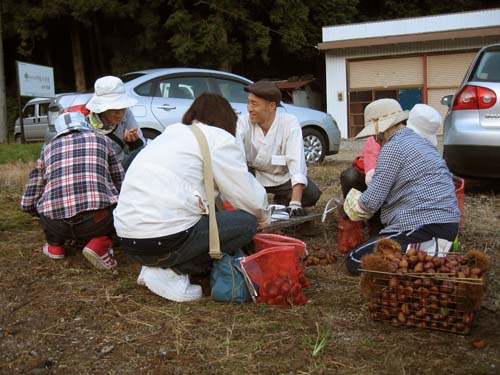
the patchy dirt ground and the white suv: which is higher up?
the white suv

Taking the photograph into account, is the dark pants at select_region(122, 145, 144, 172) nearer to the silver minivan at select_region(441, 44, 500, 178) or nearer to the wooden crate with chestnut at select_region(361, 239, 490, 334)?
the wooden crate with chestnut at select_region(361, 239, 490, 334)

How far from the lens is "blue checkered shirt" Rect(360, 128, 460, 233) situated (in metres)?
3.19

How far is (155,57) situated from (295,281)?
2174cm

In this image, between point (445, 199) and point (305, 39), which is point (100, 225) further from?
point (305, 39)

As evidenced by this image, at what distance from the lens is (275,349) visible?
2.41 metres

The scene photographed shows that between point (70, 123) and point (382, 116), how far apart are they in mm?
2054

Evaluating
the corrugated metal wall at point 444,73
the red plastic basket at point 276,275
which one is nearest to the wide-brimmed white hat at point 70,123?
the red plastic basket at point 276,275

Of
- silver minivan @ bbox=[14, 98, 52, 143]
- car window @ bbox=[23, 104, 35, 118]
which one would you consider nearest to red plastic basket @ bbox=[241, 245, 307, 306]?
silver minivan @ bbox=[14, 98, 52, 143]

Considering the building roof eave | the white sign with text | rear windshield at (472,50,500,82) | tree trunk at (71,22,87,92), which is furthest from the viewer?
tree trunk at (71,22,87,92)

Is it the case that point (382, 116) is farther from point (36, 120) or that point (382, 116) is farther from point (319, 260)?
point (36, 120)

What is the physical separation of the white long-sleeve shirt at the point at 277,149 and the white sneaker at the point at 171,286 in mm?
1474

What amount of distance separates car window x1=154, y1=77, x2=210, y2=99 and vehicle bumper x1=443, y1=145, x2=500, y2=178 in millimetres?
4343

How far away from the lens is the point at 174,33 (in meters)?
22.3

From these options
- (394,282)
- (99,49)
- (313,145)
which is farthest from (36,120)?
(394,282)
